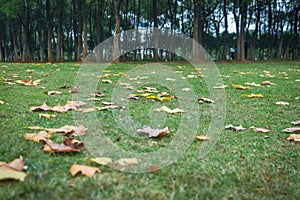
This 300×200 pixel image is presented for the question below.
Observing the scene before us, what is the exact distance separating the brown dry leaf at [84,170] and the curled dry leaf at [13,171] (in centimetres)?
20

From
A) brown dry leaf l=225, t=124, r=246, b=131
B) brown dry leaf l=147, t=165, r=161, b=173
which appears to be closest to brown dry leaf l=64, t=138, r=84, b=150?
brown dry leaf l=147, t=165, r=161, b=173

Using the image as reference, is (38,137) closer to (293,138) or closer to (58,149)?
(58,149)

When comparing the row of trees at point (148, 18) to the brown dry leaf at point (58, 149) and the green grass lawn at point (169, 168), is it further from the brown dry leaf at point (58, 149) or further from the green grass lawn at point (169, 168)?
the brown dry leaf at point (58, 149)

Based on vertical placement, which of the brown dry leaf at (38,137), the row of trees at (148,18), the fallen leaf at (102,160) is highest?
the row of trees at (148,18)

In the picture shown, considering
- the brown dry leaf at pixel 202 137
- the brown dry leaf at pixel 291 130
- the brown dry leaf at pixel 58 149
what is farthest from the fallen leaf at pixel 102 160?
the brown dry leaf at pixel 291 130

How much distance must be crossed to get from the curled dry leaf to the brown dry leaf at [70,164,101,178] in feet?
0.66

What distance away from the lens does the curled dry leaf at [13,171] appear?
1.22m

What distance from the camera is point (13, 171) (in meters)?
1.25

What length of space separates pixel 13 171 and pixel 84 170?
11.2 inches

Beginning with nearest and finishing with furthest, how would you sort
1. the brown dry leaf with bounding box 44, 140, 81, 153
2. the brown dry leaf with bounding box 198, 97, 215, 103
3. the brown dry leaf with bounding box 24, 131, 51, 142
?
the brown dry leaf with bounding box 44, 140, 81, 153, the brown dry leaf with bounding box 24, 131, 51, 142, the brown dry leaf with bounding box 198, 97, 215, 103

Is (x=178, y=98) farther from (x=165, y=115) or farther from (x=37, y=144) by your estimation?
(x=37, y=144)

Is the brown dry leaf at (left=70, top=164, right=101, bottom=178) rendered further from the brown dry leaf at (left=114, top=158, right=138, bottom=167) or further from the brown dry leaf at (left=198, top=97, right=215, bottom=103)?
the brown dry leaf at (left=198, top=97, right=215, bottom=103)

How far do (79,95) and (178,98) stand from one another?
1.18 m

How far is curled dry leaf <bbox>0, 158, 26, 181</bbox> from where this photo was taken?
122 cm
